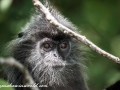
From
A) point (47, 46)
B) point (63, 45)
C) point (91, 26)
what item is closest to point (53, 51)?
point (47, 46)

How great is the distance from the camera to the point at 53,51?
4.48 meters

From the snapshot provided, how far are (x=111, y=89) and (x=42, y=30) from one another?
1175 millimetres

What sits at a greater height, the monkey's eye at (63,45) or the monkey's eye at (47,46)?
the monkey's eye at (47,46)

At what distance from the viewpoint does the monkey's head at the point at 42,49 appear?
453 cm

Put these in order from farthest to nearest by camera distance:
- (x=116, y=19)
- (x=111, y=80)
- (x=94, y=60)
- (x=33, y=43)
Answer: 1. (x=94, y=60)
2. (x=111, y=80)
3. (x=116, y=19)
4. (x=33, y=43)

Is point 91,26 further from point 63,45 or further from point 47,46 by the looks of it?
point 47,46

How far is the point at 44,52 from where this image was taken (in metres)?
4.58

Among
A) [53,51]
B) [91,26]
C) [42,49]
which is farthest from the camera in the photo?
[91,26]

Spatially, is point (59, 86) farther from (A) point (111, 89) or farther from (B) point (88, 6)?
(B) point (88, 6)

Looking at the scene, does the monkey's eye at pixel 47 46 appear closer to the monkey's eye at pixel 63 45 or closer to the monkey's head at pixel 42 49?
the monkey's head at pixel 42 49

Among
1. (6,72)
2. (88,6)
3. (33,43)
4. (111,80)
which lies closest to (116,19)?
(88,6)

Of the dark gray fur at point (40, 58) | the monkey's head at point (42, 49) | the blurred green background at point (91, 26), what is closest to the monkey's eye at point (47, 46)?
the monkey's head at point (42, 49)

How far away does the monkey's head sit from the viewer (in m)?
4.53

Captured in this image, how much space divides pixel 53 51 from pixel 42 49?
0.20 meters
